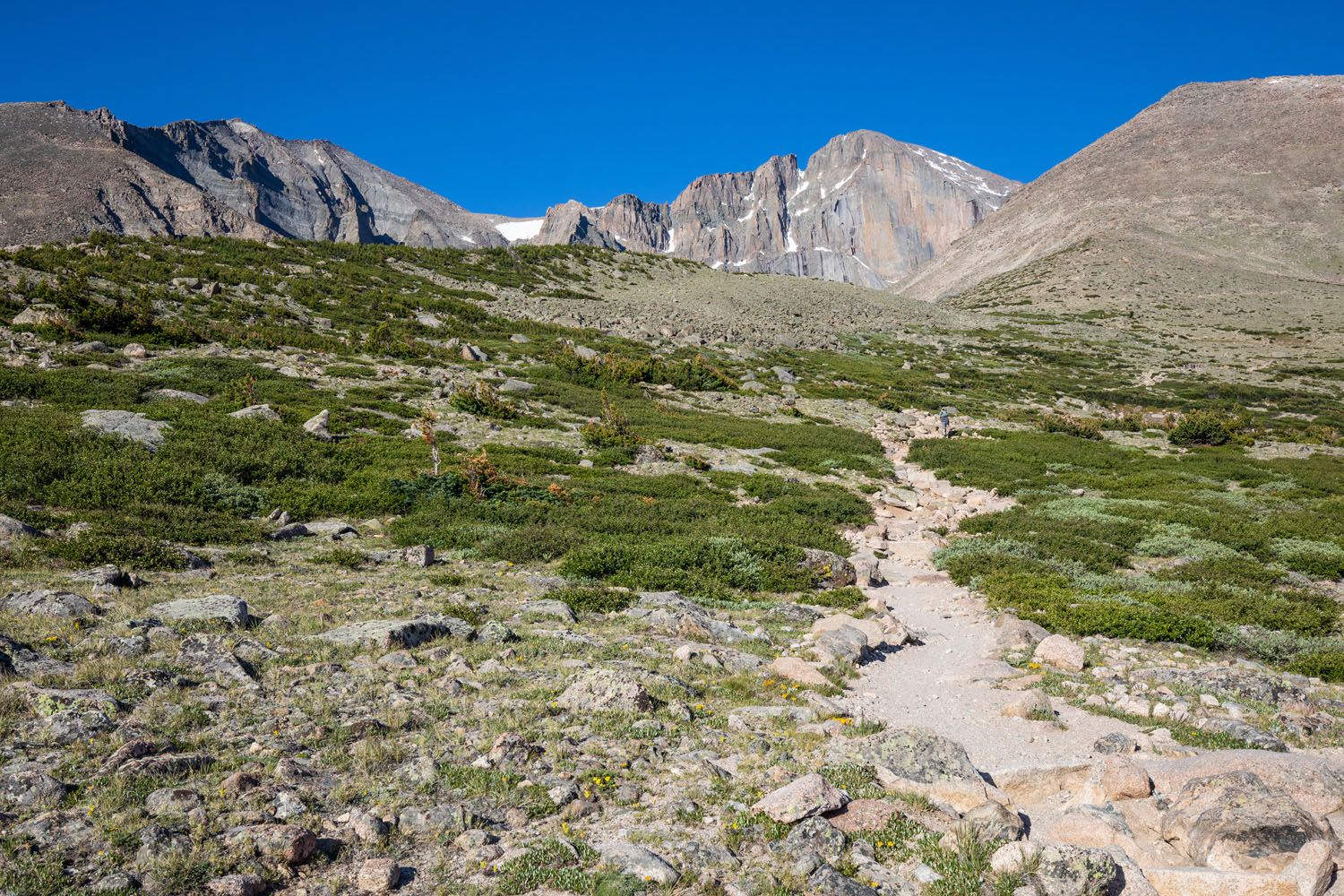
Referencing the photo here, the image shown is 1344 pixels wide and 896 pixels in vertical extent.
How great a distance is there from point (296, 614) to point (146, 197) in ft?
723

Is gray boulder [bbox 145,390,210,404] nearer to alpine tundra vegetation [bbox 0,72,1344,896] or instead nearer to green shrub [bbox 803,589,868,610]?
alpine tundra vegetation [bbox 0,72,1344,896]

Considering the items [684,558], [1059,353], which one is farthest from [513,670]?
[1059,353]

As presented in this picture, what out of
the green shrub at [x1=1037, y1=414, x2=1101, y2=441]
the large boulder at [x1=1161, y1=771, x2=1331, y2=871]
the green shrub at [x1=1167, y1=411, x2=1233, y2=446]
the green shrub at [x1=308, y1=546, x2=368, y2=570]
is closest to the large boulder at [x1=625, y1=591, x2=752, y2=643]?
the green shrub at [x1=308, y1=546, x2=368, y2=570]

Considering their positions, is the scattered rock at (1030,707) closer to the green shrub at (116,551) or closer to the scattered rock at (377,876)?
the scattered rock at (377,876)

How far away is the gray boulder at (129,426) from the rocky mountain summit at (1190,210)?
400 feet

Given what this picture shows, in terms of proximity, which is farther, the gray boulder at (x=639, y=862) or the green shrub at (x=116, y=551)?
the green shrub at (x=116, y=551)

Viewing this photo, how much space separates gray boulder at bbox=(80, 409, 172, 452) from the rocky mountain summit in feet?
400

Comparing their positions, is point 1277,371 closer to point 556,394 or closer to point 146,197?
point 556,394

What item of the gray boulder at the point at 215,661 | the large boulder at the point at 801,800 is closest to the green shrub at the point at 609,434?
the gray boulder at the point at 215,661

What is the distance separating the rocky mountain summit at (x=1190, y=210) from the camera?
117438mm

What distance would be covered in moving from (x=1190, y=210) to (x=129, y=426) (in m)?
184

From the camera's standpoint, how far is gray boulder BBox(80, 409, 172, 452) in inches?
668

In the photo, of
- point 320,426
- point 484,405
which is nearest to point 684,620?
point 320,426

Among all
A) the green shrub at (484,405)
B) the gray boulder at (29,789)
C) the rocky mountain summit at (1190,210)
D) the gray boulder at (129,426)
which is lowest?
the gray boulder at (29,789)
